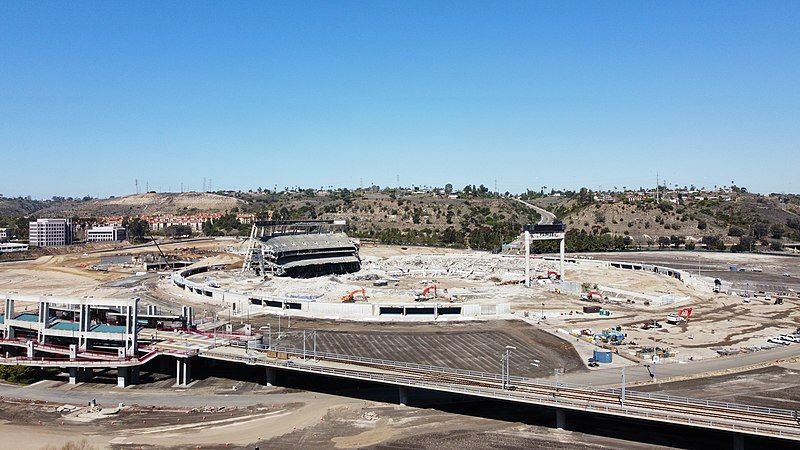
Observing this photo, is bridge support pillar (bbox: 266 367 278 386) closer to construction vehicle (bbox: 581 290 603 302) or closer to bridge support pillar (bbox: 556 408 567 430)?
bridge support pillar (bbox: 556 408 567 430)

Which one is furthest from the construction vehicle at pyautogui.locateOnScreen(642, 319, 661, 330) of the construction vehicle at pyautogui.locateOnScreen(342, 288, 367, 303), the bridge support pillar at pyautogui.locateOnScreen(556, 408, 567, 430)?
the construction vehicle at pyautogui.locateOnScreen(342, 288, 367, 303)

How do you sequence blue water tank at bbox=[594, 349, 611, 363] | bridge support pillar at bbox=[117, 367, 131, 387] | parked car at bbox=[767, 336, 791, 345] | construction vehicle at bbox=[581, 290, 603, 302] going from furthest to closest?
construction vehicle at bbox=[581, 290, 603, 302]
parked car at bbox=[767, 336, 791, 345]
blue water tank at bbox=[594, 349, 611, 363]
bridge support pillar at bbox=[117, 367, 131, 387]

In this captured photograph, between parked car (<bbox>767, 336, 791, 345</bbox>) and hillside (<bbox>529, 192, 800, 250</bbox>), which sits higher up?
hillside (<bbox>529, 192, 800, 250</bbox>)

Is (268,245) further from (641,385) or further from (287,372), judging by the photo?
(641,385)

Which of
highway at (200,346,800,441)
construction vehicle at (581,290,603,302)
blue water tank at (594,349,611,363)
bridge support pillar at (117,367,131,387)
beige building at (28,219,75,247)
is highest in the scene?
beige building at (28,219,75,247)

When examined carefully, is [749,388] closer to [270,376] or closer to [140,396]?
[270,376]

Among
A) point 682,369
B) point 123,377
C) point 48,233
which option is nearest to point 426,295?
point 682,369

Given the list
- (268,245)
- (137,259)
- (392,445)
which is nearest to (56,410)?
(392,445)
